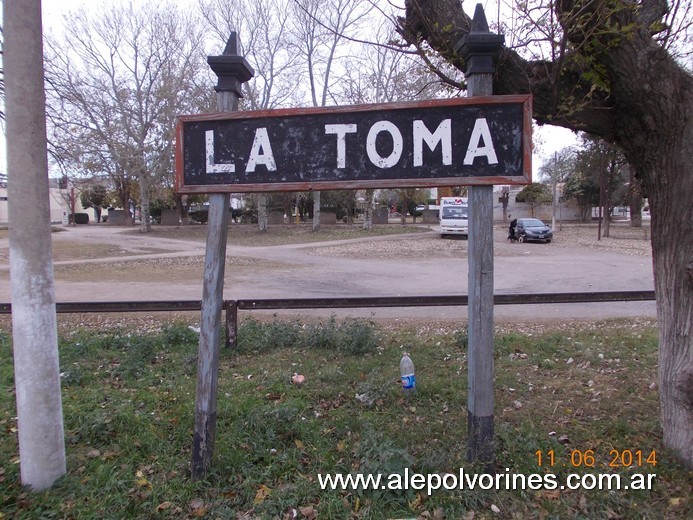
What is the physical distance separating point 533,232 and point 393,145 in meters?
26.5

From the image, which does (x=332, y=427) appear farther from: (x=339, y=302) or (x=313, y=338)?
(x=339, y=302)

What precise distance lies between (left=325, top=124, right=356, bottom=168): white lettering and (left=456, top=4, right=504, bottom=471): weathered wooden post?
0.80 metres

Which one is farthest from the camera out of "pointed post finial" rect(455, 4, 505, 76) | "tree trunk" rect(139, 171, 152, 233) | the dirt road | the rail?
"tree trunk" rect(139, 171, 152, 233)

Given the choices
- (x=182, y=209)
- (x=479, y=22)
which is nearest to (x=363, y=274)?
(x=479, y=22)

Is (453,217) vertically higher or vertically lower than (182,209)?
lower

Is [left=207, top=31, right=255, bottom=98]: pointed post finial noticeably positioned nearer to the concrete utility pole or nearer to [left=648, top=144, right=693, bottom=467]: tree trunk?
the concrete utility pole

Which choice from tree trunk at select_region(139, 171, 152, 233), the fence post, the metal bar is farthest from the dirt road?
tree trunk at select_region(139, 171, 152, 233)

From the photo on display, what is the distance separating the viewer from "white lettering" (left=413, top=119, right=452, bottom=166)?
302 centimetres

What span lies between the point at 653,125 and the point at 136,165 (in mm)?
32692

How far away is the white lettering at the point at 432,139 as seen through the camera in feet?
9.90

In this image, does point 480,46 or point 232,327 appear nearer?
point 480,46

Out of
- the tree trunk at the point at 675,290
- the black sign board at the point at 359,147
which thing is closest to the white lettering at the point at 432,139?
the black sign board at the point at 359,147

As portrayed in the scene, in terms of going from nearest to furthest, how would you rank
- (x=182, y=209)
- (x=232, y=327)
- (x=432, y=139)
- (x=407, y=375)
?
(x=432, y=139) → (x=407, y=375) → (x=232, y=327) → (x=182, y=209)

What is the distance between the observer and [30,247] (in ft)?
9.48
